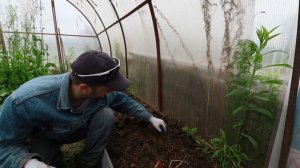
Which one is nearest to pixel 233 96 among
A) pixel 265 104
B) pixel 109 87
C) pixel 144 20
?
pixel 265 104

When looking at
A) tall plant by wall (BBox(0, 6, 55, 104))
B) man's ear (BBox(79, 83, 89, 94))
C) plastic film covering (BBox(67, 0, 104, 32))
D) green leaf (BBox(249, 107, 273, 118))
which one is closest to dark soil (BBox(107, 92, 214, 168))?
green leaf (BBox(249, 107, 273, 118))

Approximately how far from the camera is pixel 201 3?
2393mm

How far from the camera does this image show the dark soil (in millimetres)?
2281

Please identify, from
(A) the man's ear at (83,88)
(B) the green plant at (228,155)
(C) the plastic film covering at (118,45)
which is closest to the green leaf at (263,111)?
(B) the green plant at (228,155)

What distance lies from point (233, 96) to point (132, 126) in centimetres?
133

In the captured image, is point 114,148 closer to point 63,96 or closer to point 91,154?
point 91,154

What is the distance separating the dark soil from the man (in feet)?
0.86

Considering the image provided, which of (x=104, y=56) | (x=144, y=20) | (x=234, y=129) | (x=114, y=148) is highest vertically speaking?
(x=144, y=20)

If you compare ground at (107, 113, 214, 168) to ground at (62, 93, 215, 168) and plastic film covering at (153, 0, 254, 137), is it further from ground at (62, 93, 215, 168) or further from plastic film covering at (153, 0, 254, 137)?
plastic film covering at (153, 0, 254, 137)

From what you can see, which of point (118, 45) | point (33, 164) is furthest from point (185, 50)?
point (118, 45)

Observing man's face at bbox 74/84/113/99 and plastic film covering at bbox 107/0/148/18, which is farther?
plastic film covering at bbox 107/0/148/18

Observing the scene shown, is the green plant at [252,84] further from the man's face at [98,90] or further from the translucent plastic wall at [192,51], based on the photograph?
the man's face at [98,90]

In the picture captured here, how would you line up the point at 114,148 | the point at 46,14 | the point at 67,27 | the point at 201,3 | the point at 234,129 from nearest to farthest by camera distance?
the point at 234,129
the point at 201,3
the point at 114,148
the point at 46,14
the point at 67,27

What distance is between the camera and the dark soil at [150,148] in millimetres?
2281
